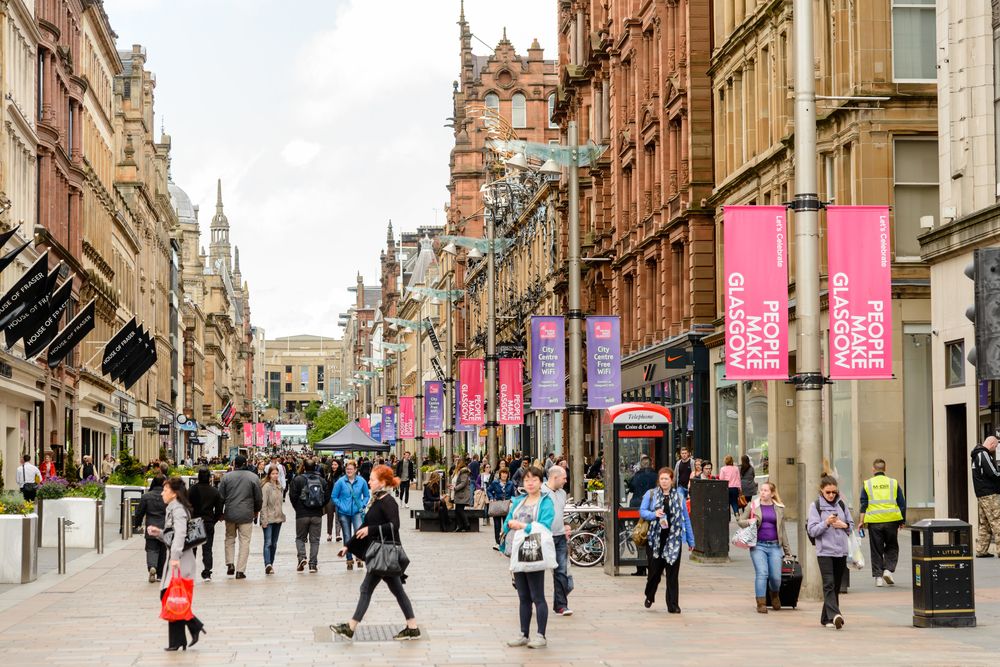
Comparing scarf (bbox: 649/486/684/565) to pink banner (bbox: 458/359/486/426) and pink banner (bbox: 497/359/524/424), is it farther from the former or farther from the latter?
pink banner (bbox: 458/359/486/426)

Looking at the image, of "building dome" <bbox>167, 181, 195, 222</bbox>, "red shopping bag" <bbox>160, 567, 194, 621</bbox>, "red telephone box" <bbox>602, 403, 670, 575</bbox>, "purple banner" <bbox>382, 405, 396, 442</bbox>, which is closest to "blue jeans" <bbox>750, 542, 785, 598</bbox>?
"red telephone box" <bbox>602, 403, 670, 575</bbox>

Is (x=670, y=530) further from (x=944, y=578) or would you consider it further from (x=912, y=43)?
(x=912, y=43)

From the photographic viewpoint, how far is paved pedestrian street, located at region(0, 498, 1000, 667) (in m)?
14.2

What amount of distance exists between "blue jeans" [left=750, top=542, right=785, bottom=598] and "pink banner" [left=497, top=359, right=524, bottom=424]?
26.8m

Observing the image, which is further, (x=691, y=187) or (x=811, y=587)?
(x=691, y=187)

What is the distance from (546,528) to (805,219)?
5.67 m

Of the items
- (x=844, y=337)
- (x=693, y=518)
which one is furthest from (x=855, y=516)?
(x=844, y=337)

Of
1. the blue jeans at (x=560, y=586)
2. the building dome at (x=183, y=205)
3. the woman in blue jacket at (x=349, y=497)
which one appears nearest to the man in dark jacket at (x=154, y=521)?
the woman in blue jacket at (x=349, y=497)

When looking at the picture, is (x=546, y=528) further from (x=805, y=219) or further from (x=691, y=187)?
(x=691, y=187)

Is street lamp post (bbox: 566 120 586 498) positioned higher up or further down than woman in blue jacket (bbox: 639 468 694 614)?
higher up

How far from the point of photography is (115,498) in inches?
1539

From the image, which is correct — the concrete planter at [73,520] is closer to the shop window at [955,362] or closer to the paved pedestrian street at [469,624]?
the paved pedestrian street at [469,624]

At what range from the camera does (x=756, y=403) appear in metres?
39.2

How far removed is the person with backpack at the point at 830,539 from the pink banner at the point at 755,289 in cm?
232
